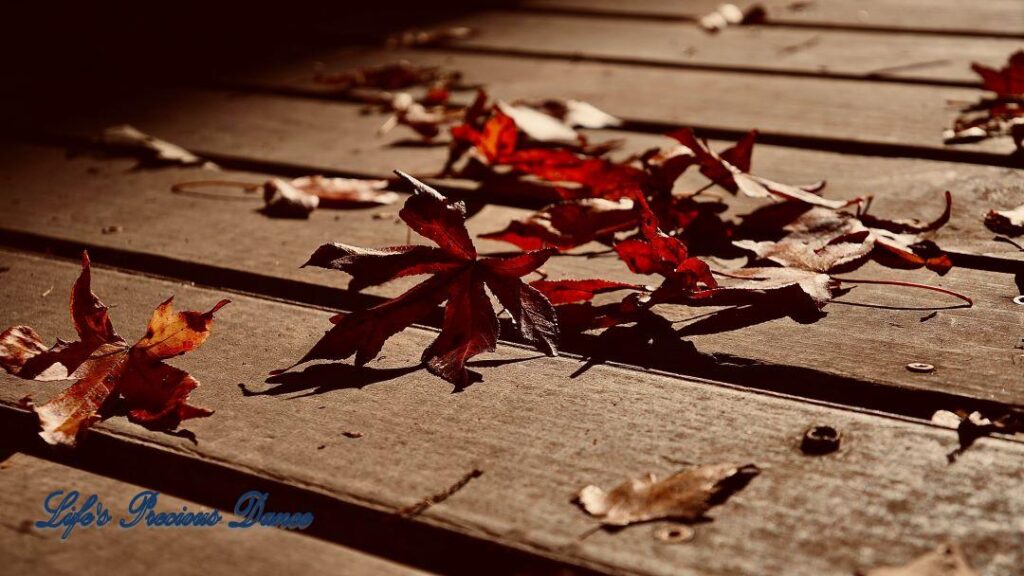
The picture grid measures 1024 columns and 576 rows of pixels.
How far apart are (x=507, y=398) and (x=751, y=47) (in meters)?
1.37

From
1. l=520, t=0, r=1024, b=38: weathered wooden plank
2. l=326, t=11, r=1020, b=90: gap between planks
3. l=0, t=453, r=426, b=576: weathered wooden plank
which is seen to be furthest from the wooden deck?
l=520, t=0, r=1024, b=38: weathered wooden plank

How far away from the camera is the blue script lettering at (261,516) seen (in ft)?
2.19

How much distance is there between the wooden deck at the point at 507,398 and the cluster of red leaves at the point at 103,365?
2 centimetres

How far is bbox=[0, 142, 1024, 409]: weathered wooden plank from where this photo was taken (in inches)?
32.6

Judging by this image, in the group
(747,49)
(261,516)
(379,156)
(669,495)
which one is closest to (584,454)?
(669,495)

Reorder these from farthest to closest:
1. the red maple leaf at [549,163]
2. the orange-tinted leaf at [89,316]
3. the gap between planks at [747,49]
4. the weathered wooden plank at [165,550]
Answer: the gap between planks at [747,49], the red maple leaf at [549,163], the orange-tinted leaf at [89,316], the weathered wooden plank at [165,550]

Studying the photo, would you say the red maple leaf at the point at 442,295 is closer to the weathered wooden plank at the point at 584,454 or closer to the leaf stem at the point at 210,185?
the weathered wooden plank at the point at 584,454

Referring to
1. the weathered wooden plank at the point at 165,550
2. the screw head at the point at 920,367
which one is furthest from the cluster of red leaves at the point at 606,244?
the weathered wooden plank at the point at 165,550

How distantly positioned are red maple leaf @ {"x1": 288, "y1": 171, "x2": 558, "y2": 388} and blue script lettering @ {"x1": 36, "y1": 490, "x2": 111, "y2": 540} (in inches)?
8.9

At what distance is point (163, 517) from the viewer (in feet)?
2.21

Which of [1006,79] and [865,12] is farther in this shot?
[865,12]

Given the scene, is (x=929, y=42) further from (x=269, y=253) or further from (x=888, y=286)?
(x=269, y=253)

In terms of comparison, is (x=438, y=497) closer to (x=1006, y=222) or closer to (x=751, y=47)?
(x=1006, y=222)

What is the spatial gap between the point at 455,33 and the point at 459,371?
1.49m
